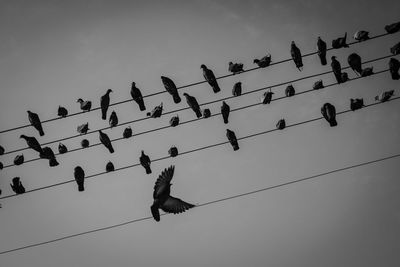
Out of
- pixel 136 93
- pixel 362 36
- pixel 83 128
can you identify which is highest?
pixel 136 93

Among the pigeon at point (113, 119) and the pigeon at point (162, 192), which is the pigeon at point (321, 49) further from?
the pigeon at point (113, 119)

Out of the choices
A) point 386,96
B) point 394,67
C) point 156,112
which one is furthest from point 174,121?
point 394,67

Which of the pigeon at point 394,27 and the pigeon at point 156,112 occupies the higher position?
the pigeon at point 394,27

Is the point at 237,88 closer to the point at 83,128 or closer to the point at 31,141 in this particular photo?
the point at 83,128

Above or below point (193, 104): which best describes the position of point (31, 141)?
above

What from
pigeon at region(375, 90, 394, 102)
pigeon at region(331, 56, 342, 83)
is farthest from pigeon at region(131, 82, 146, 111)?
pigeon at region(375, 90, 394, 102)

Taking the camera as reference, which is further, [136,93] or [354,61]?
[136,93]

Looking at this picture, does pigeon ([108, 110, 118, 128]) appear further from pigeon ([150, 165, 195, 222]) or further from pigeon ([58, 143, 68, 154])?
pigeon ([150, 165, 195, 222])

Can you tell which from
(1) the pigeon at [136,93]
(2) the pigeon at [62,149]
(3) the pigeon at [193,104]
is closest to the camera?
(2) the pigeon at [62,149]

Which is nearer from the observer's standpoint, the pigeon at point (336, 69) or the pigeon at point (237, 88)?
the pigeon at point (336, 69)

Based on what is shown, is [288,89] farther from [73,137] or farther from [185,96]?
[73,137]

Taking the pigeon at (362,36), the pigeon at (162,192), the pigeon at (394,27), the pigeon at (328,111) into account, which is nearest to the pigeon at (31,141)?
the pigeon at (162,192)

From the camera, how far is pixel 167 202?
347 inches

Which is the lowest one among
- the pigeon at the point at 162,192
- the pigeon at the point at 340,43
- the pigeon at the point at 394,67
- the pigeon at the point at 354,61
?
the pigeon at the point at 162,192
